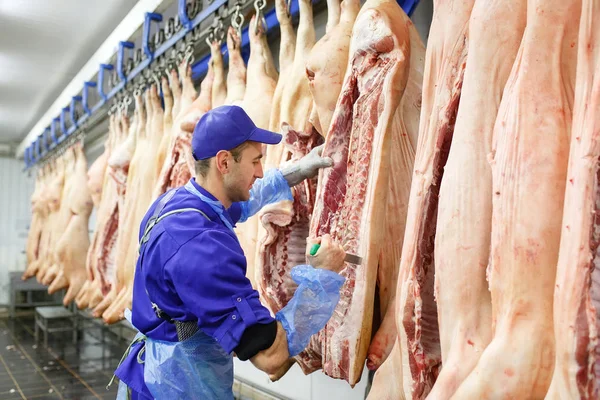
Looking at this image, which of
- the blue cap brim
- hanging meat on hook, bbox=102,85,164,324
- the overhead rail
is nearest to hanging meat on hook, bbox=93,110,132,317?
hanging meat on hook, bbox=102,85,164,324

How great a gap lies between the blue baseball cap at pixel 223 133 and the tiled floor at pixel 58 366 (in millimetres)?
4196

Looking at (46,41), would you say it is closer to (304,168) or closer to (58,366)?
(58,366)

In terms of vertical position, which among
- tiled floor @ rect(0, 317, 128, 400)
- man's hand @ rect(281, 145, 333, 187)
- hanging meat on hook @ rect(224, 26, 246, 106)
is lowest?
tiled floor @ rect(0, 317, 128, 400)

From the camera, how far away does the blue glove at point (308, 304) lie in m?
2.07

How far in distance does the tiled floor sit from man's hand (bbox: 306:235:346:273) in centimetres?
442

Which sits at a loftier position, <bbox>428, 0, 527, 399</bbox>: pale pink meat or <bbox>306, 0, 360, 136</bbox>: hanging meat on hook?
<bbox>306, 0, 360, 136</bbox>: hanging meat on hook

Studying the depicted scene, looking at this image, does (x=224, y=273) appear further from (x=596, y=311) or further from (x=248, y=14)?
(x=248, y=14)

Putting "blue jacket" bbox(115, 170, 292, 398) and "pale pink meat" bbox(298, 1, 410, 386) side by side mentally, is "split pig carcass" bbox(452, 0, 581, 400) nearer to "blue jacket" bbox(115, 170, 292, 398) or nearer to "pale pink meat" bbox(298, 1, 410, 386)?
"pale pink meat" bbox(298, 1, 410, 386)

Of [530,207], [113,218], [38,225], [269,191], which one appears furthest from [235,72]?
[38,225]

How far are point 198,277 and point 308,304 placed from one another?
0.39 metres

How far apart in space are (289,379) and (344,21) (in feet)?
7.94

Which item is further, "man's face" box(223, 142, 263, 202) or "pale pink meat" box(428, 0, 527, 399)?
"man's face" box(223, 142, 263, 202)

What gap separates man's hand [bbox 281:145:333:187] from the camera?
2.57 metres

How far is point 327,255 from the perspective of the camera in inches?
80.8
